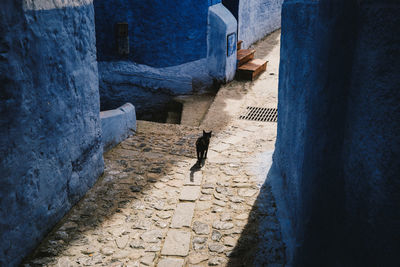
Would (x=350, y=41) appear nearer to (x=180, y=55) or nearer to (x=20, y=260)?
(x=20, y=260)

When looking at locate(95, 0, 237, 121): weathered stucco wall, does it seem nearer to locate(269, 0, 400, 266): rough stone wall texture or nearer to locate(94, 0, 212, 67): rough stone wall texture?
locate(94, 0, 212, 67): rough stone wall texture

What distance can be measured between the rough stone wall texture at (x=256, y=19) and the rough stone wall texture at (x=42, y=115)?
23.0ft

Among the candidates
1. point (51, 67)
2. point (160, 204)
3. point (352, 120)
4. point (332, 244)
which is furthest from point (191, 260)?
point (51, 67)

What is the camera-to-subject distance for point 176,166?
5488mm

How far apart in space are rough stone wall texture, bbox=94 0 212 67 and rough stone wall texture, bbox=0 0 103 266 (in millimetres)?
4348

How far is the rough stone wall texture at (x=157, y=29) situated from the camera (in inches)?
343

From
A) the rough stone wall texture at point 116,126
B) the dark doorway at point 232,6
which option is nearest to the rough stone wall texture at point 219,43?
the dark doorway at point 232,6

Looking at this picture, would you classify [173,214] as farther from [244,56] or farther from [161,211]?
[244,56]

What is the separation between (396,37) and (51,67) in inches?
124

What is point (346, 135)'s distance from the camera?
2.79 meters

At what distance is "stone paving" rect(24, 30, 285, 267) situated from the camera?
360 centimetres

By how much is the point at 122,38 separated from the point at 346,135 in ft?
23.8

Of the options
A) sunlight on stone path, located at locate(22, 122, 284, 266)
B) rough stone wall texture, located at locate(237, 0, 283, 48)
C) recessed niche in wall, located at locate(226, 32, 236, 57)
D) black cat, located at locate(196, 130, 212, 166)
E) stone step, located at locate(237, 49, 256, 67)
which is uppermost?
rough stone wall texture, located at locate(237, 0, 283, 48)

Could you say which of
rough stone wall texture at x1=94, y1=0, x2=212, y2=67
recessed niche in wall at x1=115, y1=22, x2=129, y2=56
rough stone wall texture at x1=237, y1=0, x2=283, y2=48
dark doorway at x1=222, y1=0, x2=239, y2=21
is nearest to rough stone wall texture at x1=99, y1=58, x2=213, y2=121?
rough stone wall texture at x1=94, y1=0, x2=212, y2=67
